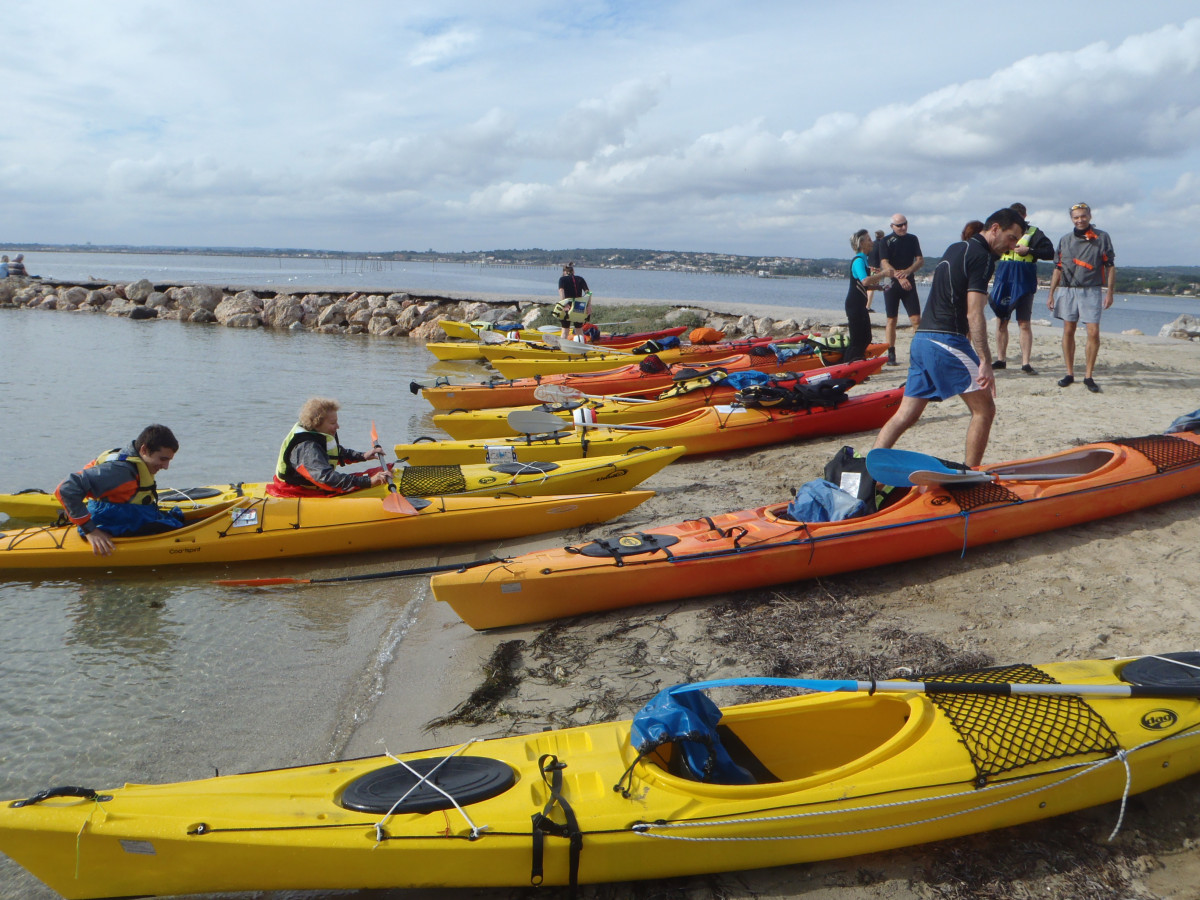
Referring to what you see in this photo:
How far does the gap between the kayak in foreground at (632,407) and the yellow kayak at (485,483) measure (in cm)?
182

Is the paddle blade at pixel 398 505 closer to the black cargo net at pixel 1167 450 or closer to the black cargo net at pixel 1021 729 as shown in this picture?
the black cargo net at pixel 1021 729

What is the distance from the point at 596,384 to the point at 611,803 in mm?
8488

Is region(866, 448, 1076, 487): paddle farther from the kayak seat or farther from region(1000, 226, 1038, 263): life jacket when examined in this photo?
region(1000, 226, 1038, 263): life jacket

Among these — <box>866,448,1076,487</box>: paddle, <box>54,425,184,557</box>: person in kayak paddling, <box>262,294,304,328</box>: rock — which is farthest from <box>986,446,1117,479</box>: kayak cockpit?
<box>262,294,304,328</box>: rock

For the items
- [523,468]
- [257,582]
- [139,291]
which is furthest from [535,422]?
[139,291]

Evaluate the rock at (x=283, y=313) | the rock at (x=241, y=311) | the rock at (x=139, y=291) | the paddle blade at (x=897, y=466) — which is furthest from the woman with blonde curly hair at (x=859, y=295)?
the rock at (x=139, y=291)

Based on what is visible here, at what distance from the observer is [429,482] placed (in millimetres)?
6277

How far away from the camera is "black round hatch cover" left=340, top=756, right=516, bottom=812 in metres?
2.42

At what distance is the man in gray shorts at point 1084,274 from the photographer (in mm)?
6668

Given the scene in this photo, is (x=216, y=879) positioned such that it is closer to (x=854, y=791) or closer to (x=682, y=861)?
(x=682, y=861)

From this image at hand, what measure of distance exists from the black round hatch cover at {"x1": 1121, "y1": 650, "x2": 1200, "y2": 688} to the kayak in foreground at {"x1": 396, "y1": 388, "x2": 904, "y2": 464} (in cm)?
482

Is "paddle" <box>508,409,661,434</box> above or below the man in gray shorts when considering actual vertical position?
below

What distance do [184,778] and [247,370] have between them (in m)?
14.1

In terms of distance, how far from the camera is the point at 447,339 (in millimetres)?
20719
